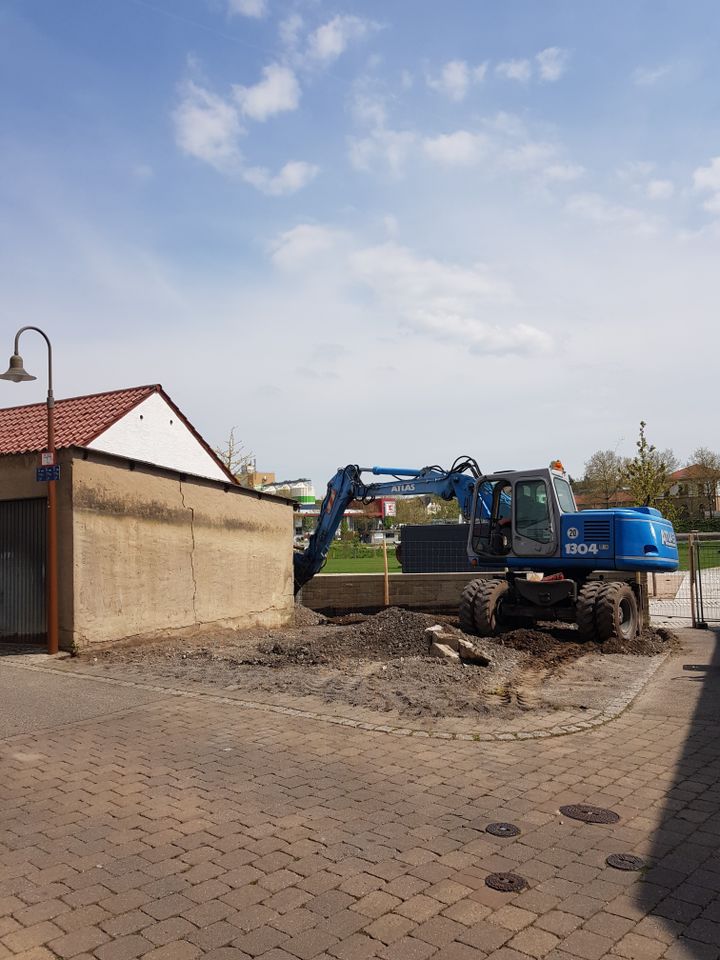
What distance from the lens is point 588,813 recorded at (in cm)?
534

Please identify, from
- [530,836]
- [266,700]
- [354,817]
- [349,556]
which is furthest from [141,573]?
[349,556]

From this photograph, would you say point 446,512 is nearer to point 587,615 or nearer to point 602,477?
point 602,477

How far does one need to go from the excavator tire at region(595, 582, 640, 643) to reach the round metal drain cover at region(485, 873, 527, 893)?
9.45 metres

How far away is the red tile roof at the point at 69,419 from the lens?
48.0 feet

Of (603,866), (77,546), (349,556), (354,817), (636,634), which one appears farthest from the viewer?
(349,556)

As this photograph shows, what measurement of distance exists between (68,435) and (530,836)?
40.1ft

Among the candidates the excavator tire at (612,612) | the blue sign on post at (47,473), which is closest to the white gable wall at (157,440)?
the blue sign on post at (47,473)

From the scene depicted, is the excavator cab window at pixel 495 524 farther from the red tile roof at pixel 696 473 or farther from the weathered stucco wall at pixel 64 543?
the red tile roof at pixel 696 473

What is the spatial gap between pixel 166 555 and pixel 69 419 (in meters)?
4.20

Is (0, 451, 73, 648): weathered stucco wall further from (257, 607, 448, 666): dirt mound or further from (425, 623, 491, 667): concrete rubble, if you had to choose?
(425, 623, 491, 667): concrete rubble

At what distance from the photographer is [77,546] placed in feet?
39.5

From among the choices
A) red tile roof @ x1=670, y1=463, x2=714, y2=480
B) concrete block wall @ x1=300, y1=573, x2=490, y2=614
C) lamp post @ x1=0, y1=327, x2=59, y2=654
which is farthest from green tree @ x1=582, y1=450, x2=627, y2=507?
lamp post @ x1=0, y1=327, x2=59, y2=654

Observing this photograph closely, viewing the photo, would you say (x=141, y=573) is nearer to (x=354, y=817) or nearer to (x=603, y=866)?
(x=354, y=817)

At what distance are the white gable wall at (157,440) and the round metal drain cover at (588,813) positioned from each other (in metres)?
11.7
